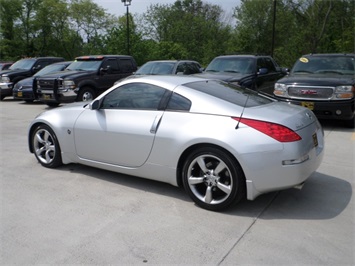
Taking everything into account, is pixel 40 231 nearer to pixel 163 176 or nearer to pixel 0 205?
pixel 0 205

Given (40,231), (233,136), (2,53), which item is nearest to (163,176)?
(233,136)

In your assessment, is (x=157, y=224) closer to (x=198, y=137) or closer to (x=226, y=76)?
(x=198, y=137)

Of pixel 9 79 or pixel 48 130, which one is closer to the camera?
pixel 48 130

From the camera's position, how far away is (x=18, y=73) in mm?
15055

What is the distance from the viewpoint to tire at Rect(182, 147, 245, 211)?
12.1 feet

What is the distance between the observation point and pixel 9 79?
48.4ft

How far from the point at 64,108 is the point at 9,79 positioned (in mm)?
10973

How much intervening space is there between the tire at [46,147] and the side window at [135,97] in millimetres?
1056

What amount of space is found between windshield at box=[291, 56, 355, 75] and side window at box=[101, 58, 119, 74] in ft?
20.2

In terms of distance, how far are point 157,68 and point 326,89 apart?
6066 millimetres

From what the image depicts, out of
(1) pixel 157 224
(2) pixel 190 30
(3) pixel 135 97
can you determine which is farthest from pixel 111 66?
(2) pixel 190 30

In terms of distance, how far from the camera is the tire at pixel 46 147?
207 inches

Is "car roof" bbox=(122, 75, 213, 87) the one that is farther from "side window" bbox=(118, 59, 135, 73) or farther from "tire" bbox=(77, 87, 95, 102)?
"side window" bbox=(118, 59, 135, 73)

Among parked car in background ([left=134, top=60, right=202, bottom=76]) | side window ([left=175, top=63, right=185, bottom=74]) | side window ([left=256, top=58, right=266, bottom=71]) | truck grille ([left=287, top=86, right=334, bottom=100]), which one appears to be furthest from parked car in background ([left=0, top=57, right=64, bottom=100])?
truck grille ([left=287, top=86, right=334, bottom=100])
